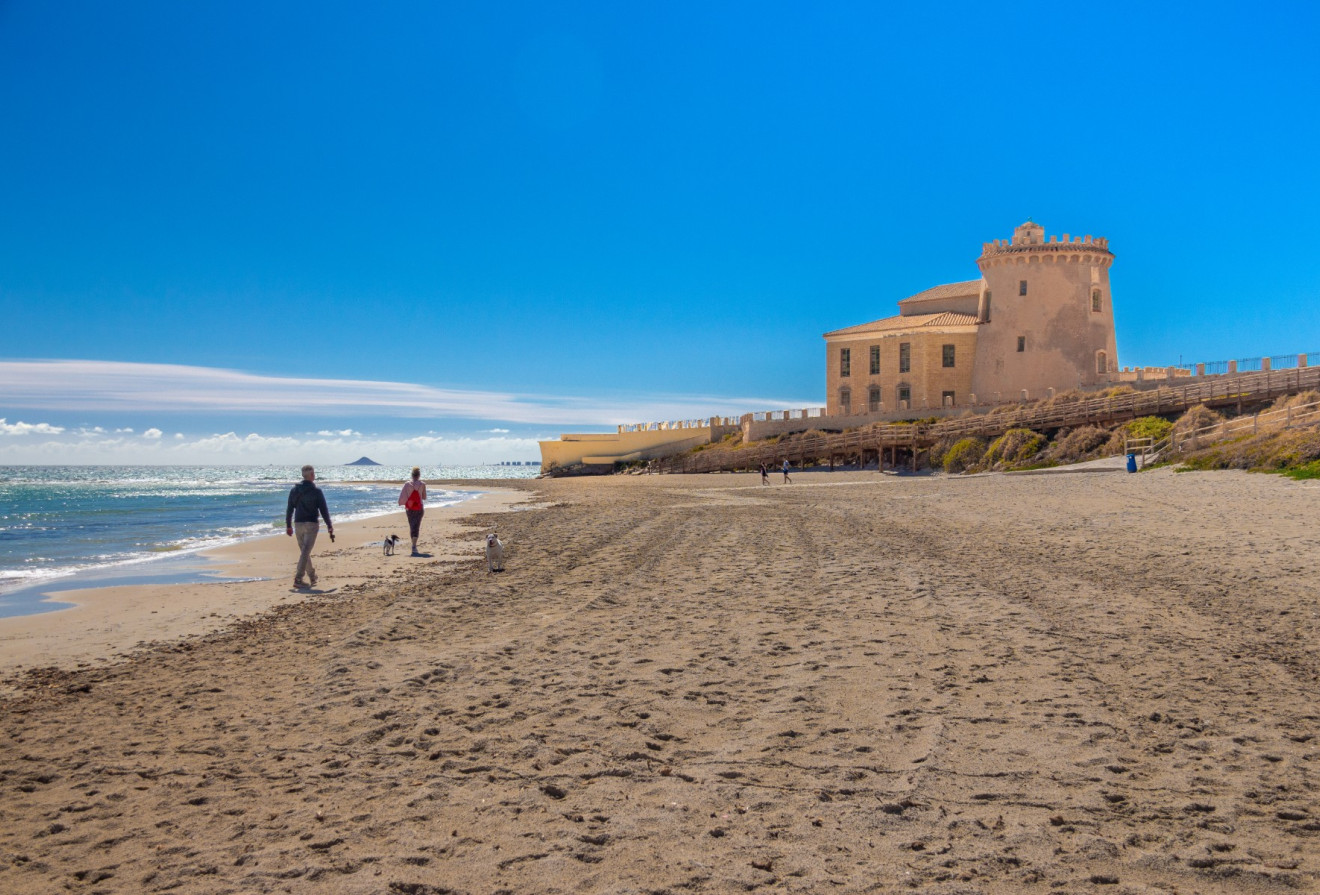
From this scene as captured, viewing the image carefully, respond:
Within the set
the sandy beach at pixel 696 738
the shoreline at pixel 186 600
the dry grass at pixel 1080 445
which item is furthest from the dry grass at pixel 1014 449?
the sandy beach at pixel 696 738

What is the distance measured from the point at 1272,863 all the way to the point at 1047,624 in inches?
Answer: 175

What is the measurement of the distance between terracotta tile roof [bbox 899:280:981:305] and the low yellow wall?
16790 millimetres

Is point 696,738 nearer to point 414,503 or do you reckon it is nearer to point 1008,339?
point 414,503

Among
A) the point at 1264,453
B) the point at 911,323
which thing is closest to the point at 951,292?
the point at 911,323

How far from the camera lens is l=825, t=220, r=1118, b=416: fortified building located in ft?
173

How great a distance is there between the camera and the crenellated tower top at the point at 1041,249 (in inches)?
2078

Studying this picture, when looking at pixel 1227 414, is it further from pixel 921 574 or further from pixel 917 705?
pixel 917 705

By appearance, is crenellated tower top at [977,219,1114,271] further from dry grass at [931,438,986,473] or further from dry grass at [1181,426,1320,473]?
dry grass at [1181,426,1320,473]

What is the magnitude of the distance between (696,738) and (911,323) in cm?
5472

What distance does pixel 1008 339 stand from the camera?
2090 inches

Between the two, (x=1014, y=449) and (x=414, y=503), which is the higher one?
(x=1014, y=449)

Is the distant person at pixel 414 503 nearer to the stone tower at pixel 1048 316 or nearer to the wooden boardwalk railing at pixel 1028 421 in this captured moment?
the wooden boardwalk railing at pixel 1028 421

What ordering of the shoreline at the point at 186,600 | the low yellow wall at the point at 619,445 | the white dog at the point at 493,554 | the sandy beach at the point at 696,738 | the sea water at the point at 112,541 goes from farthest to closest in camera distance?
the low yellow wall at the point at 619,445
the sea water at the point at 112,541
the white dog at the point at 493,554
the shoreline at the point at 186,600
the sandy beach at the point at 696,738

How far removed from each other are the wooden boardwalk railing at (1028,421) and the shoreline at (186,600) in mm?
26827
